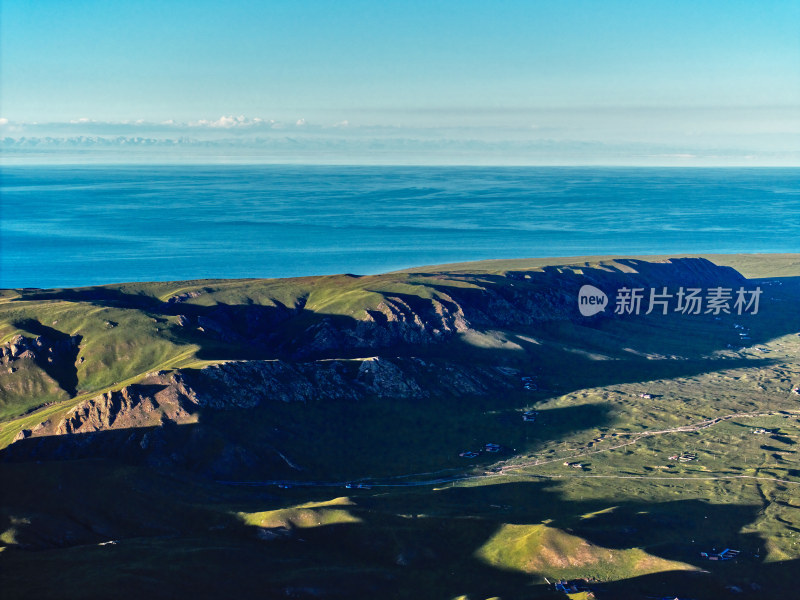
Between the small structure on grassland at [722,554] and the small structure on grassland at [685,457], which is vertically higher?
the small structure on grassland at [722,554]

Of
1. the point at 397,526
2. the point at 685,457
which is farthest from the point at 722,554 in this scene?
the point at 397,526

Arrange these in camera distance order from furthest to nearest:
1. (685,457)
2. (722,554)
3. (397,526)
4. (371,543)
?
(685,457)
(397,526)
(722,554)
(371,543)

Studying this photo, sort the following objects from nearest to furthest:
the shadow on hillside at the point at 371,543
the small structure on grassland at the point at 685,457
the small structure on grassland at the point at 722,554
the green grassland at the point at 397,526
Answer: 1. the shadow on hillside at the point at 371,543
2. the green grassland at the point at 397,526
3. the small structure on grassland at the point at 722,554
4. the small structure on grassland at the point at 685,457

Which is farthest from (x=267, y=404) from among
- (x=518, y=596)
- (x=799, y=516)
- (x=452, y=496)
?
(x=799, y=516)

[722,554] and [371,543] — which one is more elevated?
[722,554]

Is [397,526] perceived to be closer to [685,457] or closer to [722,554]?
[722,554]

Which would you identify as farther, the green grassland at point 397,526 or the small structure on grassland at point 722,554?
the small structure on grassland at point 722,554

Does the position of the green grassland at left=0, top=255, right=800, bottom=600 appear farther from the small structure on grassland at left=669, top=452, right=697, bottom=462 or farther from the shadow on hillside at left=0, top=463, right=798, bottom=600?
the small structure on grassland at left=669, top=452, right=697, bottom=462

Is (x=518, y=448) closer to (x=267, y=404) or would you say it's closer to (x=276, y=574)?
(x=267, y=404)

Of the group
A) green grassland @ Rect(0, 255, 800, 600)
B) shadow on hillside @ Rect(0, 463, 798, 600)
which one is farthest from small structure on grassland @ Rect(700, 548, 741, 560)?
shadow on hillside @ Rect(0, 463, 798, 600)

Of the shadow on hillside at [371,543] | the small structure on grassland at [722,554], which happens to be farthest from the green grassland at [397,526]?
the small structure on grassland at [722,554]

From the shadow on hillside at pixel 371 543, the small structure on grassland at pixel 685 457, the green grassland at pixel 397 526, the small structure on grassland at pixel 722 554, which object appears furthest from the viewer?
the small structure on grassland at pixel 685 457

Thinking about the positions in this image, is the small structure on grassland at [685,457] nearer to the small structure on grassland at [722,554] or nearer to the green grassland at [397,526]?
the green grassland at [397,526]
